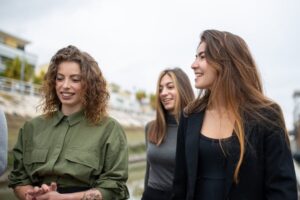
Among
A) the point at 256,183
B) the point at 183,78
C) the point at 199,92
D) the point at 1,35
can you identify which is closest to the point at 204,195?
the point at 256,183

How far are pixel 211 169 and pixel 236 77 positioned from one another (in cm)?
52

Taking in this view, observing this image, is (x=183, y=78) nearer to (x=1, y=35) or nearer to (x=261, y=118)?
(x=261, y=118)

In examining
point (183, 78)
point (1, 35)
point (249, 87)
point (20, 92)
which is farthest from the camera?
point (1, 35)

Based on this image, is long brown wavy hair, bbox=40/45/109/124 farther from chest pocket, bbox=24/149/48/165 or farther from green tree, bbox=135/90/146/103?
green tree, bbox=135/90/146/103

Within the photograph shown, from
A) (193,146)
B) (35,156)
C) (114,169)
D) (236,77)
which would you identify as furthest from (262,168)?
(35,156)

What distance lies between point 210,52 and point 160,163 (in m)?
1.60

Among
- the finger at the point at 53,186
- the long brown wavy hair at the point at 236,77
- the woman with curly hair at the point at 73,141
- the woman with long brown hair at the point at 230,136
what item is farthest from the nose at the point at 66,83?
the long brown wavy hair at the point at 236,77

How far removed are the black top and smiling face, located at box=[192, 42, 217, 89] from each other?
310 millimetres

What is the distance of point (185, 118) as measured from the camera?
243 centimetres

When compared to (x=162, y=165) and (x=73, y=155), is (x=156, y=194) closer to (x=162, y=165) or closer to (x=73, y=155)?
(x=162, y=165)

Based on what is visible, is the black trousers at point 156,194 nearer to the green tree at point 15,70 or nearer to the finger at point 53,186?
the finger at point 53,186

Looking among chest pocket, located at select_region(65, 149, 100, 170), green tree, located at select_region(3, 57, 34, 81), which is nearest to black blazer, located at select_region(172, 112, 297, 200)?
chest pocket, located at select_region(65, 149, 100, 170)

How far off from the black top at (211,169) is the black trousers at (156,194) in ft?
4.16

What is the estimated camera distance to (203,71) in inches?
91.0
